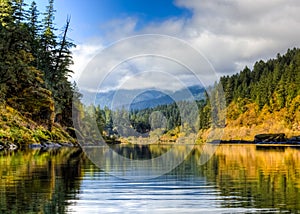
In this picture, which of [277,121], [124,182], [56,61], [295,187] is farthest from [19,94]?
[277,121]

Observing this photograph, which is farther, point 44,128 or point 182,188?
point 44,128

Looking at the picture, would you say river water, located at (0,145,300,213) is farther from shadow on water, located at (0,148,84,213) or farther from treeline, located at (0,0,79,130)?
treeline, located at (0,0,79,130)

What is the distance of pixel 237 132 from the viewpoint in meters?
194

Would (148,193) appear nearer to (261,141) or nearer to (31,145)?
(31,145)

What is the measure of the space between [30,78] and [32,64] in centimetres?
1359

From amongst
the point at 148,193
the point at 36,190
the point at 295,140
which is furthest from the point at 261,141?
the point at 36,190

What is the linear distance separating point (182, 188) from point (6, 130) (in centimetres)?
4562

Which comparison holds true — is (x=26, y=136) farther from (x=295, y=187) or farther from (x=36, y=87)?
(x=295, y=187)

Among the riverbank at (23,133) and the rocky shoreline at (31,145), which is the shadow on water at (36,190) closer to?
the rocky shoreline at (31,145)

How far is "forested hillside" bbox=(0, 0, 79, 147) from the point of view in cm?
7181

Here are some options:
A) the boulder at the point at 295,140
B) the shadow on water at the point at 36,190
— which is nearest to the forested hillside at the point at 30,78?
the shadow on water at the point at 36,190

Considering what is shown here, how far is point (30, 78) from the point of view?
81625mm

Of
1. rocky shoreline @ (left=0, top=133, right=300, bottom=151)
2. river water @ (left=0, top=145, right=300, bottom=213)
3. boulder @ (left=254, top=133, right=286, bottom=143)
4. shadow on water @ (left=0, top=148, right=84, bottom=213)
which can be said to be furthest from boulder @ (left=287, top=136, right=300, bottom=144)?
shadow on water @ (left=0, top=148, right=84, bottom=213)

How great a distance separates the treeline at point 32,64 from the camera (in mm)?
78375
